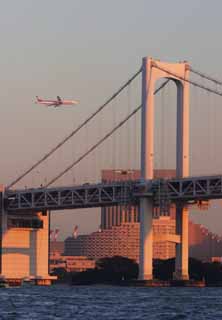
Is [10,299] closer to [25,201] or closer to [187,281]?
[187,281]

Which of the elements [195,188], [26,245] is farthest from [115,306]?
[26,245]

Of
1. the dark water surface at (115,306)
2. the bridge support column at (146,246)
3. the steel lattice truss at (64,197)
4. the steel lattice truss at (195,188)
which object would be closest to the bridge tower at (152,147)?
the bridge support column at (146,246)

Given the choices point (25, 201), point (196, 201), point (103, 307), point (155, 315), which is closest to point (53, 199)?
point (25, 201)

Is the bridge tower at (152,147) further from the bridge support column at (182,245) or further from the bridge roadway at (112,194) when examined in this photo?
the bridge roadway at (112,194)

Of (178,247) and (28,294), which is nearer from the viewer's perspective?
(28,294)

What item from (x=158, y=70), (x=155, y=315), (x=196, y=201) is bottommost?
(x=155, y=315)

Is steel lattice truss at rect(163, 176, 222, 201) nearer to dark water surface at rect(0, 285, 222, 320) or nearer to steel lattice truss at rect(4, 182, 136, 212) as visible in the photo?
steel lattice truss at rect(4, 182, 136, 212)

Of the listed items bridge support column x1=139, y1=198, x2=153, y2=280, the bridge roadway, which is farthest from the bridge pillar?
bridge support column x1=139, y1=198, x2=153, y2=280
